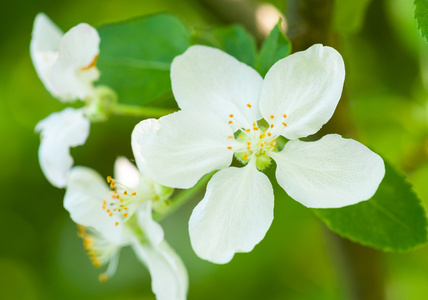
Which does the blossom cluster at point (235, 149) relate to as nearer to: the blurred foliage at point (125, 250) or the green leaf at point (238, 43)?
the green leaf at point (238, 43)

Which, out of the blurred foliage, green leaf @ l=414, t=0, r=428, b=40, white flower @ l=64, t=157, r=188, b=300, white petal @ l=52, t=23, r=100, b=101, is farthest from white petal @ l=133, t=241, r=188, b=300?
the blurred foliage

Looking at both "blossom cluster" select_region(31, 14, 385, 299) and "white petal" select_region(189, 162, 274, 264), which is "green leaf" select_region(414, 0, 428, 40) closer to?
"blossom cluster" select_region(31, 14, 385, 299)

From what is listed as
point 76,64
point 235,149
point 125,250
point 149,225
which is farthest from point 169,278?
point 125,250

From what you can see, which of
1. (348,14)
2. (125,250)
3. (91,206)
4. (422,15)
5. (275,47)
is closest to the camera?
(422,15)

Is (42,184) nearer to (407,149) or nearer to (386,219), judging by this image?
(407,149)

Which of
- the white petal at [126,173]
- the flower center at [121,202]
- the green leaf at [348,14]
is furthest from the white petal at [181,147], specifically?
the green leaf at [348,14]

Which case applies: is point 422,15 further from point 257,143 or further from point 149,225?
point 149,225
